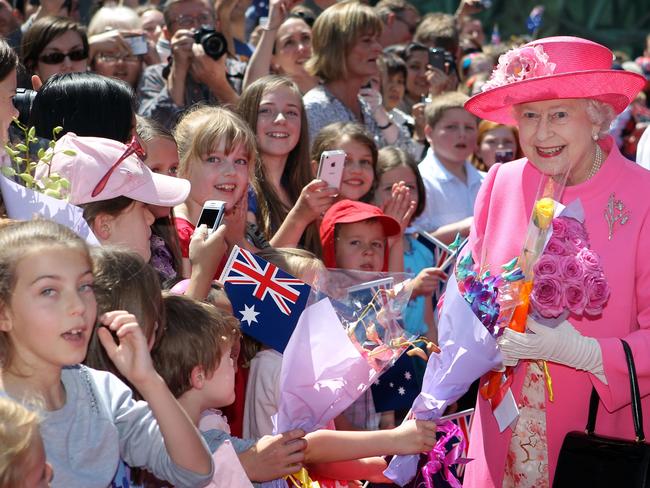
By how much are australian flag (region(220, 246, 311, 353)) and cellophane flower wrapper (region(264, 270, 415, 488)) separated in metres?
0.15

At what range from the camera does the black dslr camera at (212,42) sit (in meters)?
6.08

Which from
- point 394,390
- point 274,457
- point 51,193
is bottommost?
point 394,390

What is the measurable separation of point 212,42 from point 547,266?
3.15m

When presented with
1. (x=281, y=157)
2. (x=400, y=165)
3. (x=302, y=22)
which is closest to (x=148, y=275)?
(x=281, y=157)

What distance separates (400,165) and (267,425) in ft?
8.80

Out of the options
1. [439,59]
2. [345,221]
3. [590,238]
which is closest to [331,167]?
[345,221]

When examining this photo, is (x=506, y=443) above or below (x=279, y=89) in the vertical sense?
below

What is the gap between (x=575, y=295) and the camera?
346 centimetres

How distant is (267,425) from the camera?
12.2 ft

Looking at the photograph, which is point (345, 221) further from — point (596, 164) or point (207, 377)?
point (207, 377)

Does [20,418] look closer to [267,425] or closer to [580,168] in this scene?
[267,425]

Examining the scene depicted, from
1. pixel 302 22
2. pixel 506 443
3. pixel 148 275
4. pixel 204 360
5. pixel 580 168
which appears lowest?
pixel 506 443

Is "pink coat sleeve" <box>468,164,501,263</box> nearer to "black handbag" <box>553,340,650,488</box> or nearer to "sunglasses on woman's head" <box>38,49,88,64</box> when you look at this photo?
"black handbag" <box>553,340,650,488</box>

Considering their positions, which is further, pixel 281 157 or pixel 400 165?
pixel 400 165
